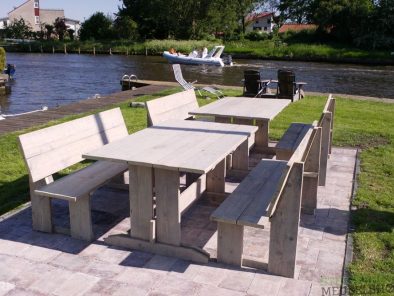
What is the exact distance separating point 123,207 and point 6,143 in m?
3.23

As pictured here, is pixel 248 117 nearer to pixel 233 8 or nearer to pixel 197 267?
pixel 197 267

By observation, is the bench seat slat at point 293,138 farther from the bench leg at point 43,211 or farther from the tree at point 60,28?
the tree at point 60,28

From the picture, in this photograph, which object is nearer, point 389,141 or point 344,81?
point 389,141

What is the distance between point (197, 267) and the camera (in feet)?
12.0

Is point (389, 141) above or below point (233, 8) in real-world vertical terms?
below

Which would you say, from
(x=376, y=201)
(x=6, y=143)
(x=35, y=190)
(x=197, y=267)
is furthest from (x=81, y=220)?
(x=6, y=143)

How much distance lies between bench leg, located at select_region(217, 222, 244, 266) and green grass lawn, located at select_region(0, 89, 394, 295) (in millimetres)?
859

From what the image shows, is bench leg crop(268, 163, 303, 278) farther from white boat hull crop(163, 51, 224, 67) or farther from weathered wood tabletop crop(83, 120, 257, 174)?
white boat hull crop(163, 51, 224, 67)

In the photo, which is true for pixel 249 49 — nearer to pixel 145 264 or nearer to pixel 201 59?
pixel 201 59

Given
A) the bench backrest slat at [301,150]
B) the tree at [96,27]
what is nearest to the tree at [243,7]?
the tree at [96,27]

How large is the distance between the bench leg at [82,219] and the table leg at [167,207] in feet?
2.03

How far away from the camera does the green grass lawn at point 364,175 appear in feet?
12.3

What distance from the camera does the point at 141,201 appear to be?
386cm

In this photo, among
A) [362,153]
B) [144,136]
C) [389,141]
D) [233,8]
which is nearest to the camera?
[144,136]
